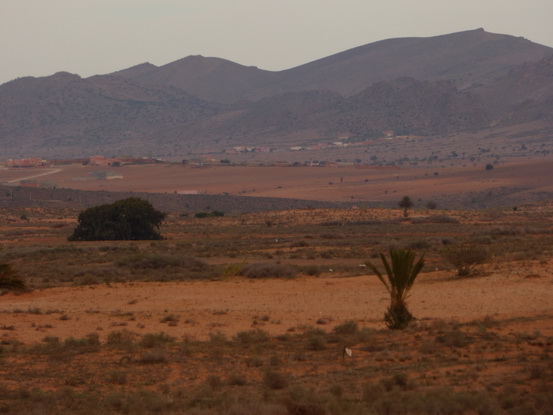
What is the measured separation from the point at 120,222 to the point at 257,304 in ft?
89.1

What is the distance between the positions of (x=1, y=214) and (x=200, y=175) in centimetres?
5572

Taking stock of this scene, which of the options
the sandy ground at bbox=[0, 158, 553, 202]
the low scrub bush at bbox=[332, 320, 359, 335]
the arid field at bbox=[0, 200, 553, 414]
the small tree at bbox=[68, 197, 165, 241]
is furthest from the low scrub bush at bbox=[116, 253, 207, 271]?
the sandy ground at bbox=[0, 158, 553, 202]

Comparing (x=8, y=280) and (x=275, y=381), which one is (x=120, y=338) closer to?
(x=8, y=280)

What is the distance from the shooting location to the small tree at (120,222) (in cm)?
4878

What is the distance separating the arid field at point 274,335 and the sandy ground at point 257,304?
60mm

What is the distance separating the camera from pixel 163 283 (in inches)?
1110

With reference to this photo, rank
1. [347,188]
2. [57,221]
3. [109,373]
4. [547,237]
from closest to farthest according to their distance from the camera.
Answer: [109,373] < [547,237] < [57,221] < [347,188]

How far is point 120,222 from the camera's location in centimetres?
4925

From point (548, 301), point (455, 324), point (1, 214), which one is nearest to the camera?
point (455, 324)

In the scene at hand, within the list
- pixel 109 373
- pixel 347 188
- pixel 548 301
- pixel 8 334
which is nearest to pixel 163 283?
pixel 8 334

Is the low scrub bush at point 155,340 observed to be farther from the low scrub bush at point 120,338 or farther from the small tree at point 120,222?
the small tree at point 120,222

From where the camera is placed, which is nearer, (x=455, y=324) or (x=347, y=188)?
(x=455, y=324)

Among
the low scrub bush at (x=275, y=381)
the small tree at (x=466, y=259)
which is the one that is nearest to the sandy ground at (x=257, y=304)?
the small tree at (x=466, y=259)

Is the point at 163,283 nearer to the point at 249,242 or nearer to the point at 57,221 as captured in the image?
the point at 249,242
